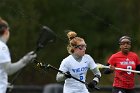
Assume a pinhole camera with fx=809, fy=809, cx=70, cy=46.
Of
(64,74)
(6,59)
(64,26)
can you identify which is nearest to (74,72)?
(64,74)

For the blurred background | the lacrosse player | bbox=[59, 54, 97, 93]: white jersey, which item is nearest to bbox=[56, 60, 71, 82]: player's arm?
bbox=[59, 54, 97, 93]: white jersey

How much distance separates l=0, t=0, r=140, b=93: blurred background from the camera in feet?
94.0

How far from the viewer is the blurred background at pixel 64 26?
2866 centimetres

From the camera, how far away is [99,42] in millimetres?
35469

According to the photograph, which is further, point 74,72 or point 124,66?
point 124,66

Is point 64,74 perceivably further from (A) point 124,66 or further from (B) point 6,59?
(B) point 6,59

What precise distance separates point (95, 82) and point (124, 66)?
3.99ft

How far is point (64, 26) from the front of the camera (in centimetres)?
3334

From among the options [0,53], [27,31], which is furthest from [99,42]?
[0,53]

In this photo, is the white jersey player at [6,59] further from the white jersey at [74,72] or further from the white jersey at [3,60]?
the white jersey at [74,72]

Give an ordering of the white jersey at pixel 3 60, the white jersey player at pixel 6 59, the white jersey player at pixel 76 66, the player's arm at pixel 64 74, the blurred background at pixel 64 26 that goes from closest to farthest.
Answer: the white jersey player at pixel 6 59 → the white jersey at pixel 3 60 → the player's arm at pixel 64 74 → the white jersey player at pixel 76 66 → the blurred background at pixel 64 26

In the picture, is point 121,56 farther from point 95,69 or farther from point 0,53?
point 0,53

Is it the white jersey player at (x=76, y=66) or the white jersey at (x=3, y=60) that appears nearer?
the white jersey at (x=3, y=60)

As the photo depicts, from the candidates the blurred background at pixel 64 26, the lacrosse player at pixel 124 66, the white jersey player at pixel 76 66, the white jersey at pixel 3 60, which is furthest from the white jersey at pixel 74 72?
the blurred background at pixel 64 26
